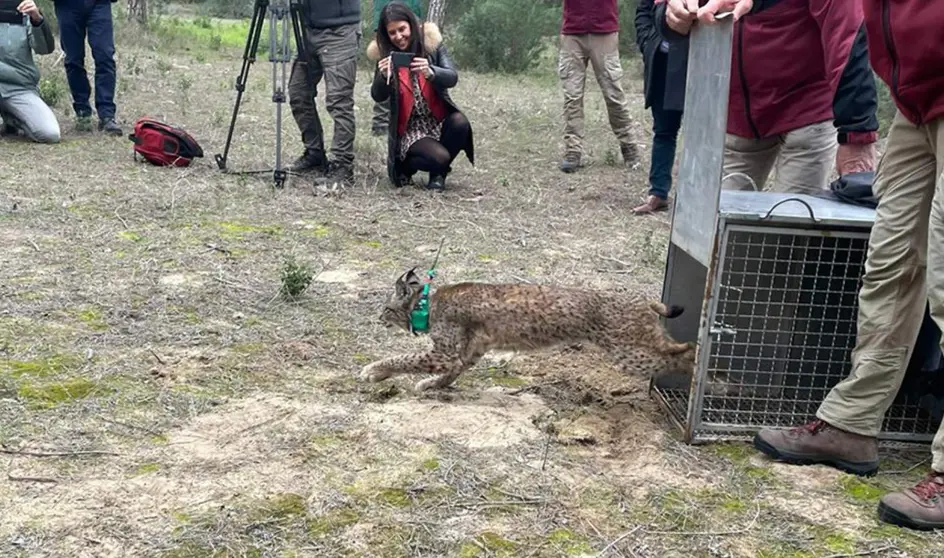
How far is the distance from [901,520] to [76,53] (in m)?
9.26

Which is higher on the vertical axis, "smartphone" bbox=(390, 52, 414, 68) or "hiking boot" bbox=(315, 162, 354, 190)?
"smartphone" bbox=(390, 52, 414, 68)

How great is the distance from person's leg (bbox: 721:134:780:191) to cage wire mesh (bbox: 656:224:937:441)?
0.81m

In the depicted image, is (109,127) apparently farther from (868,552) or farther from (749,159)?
(868,552)

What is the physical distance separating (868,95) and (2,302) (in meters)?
4.43

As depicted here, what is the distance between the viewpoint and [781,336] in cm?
423

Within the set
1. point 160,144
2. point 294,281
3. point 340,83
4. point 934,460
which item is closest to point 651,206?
point 340,83

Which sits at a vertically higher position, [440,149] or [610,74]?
[610,74]

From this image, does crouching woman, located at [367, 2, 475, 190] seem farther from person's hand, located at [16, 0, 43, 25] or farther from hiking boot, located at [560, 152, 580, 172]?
person's hand, located at [16, 0, 43, 25]

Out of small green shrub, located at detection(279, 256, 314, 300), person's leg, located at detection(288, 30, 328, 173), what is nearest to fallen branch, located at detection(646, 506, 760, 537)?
small green shrub, located at detection(279, 256, 314, 300)

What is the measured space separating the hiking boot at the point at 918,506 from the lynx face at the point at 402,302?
2.39 metres

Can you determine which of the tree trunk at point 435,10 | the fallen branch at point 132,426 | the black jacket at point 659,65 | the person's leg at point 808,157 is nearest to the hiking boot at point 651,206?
the black jacket at point 659,65

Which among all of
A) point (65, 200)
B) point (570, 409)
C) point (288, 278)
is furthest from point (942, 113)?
point (65, 200)

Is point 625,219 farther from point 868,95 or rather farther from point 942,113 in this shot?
point 942,113

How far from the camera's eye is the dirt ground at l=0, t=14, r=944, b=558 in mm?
3156
